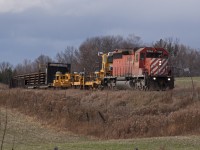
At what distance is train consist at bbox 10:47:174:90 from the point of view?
37.0m

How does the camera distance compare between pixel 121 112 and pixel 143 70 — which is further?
pixel 143 70

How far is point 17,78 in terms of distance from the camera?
65.7 meters

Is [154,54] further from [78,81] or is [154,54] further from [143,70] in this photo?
[78,81]

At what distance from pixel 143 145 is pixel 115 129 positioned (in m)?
9.31

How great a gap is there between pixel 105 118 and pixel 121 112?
1070 millimetres

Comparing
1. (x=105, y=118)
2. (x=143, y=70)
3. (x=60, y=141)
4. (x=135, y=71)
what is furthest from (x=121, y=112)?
(x=135, y=71)

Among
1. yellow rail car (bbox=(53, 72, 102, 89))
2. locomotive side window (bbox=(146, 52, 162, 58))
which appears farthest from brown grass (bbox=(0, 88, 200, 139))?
yellow rail car (bbox=(53, 72, 102, 89))

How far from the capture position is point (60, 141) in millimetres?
24297

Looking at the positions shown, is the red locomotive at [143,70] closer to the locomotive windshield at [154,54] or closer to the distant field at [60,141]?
the locomotive windshield at [154,54]

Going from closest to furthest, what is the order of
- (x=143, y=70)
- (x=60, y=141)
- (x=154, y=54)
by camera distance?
(x=60, y=141) < (x=143, y=70) < (x=154, y=54)

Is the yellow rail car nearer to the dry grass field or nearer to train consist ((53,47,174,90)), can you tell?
train consist ((53,47,174,90))

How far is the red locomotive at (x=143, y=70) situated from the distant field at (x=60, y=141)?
928 centimetres

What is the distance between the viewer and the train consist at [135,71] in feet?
121

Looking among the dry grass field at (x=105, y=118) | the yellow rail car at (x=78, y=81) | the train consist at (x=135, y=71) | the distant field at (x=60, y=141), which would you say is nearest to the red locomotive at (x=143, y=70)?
the train consist at (x=135, y=71)
